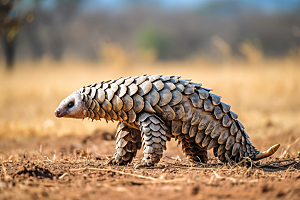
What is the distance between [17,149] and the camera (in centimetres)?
457

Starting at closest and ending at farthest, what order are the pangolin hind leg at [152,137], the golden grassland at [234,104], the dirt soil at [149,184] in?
the dirt soil at [149,184] → the pangolin hind leg at [152,137] → the golden grassland at [234,104]

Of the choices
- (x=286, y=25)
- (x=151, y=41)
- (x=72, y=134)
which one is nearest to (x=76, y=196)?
(x=72, y=134)

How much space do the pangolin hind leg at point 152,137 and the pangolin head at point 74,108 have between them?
1.85 feet

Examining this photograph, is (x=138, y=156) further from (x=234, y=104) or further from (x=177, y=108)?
(x=234, y=104)

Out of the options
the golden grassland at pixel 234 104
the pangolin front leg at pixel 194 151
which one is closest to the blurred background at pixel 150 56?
the golden grassland at pixel 234 104

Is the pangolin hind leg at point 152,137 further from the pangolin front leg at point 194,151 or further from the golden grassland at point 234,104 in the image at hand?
the golden grassland at point 234,104

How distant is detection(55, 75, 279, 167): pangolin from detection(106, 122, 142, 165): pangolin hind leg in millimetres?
118

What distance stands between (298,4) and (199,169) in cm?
4779

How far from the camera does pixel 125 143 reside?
2881 mm

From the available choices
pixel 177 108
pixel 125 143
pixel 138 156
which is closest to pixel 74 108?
pixel 125 143

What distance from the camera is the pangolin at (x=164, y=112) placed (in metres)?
2.63

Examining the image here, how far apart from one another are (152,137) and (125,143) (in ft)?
1.33

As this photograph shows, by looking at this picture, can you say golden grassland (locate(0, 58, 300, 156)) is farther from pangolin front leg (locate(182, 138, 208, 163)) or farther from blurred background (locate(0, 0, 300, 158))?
pangolin front leg (locate(182, 138, 208, 163))

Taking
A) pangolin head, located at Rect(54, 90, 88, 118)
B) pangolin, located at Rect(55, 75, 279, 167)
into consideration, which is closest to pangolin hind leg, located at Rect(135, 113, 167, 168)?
pangolin, located at Rect(55, 75, 279, 167)
